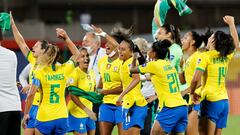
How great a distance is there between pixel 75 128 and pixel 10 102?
293 cm

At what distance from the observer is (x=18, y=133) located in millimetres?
8648

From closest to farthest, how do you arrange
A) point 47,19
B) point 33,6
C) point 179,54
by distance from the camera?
1. point 179,54
2. point 33,6
3. point 47,19

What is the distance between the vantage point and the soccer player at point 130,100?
1080cm

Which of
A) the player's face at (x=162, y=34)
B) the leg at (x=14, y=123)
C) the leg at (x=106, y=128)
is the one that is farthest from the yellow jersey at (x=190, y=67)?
the leg at (x=14, y=123)

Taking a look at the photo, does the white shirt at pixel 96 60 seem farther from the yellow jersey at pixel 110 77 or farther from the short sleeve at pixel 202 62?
the short sleeve at pixel 202 62

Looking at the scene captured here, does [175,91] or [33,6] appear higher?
[33,6]

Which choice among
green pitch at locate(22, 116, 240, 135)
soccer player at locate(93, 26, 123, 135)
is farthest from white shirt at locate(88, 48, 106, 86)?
green pitch at locate(22, 116, 240, 135)

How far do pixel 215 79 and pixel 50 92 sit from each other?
7.55 ft

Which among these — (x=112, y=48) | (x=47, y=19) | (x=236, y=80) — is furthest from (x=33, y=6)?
(x=112, y=48)

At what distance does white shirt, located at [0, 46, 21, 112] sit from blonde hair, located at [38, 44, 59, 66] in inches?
56.4

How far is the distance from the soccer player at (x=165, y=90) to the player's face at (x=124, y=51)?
1003mm

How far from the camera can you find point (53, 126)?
10008mm

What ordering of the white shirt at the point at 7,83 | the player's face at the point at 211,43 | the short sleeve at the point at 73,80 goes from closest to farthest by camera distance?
the white shirt at the point at 7,83 < the player's face at the point at 211,43 < the short sleeve at the point at 73,80

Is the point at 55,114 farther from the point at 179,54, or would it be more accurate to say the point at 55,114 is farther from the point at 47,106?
the point at 179,54
